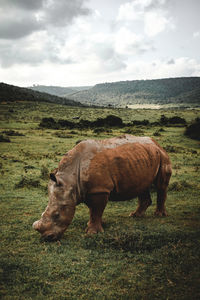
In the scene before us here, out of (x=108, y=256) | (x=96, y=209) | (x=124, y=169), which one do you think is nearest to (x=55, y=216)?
(x=96, y=209)

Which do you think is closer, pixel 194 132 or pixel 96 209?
pixel 96 209

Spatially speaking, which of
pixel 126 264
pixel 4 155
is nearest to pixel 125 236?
pixel 126 264

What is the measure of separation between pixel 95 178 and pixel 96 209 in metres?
0.89

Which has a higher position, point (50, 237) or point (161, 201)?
point (161, 201)

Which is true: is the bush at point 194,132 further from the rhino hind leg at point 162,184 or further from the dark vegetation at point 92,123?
the rhino hind leg at point 162,184

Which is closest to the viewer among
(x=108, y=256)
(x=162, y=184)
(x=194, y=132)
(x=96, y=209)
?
(x=108, y=256)

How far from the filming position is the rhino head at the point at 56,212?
6109 millimetres

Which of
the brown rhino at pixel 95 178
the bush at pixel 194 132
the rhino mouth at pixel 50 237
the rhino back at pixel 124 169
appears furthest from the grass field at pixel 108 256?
the bush at pixel 194 132

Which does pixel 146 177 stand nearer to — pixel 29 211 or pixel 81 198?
pixel 81 198

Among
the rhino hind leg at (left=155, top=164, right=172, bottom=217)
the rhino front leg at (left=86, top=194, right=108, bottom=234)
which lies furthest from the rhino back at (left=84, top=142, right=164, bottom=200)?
the rhino hind leg at (left=155, top=164, right=172, bottom=217)

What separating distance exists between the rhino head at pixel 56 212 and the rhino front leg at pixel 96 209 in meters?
0.56

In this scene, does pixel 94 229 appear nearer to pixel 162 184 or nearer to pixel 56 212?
pixel 56 212

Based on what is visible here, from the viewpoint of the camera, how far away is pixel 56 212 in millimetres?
A: 6137

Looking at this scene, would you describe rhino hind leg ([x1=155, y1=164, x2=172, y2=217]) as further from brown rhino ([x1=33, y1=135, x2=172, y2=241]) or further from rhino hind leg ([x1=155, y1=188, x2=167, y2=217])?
brown rhino ([x1=33, y1=135, x2=172, y2=241])
